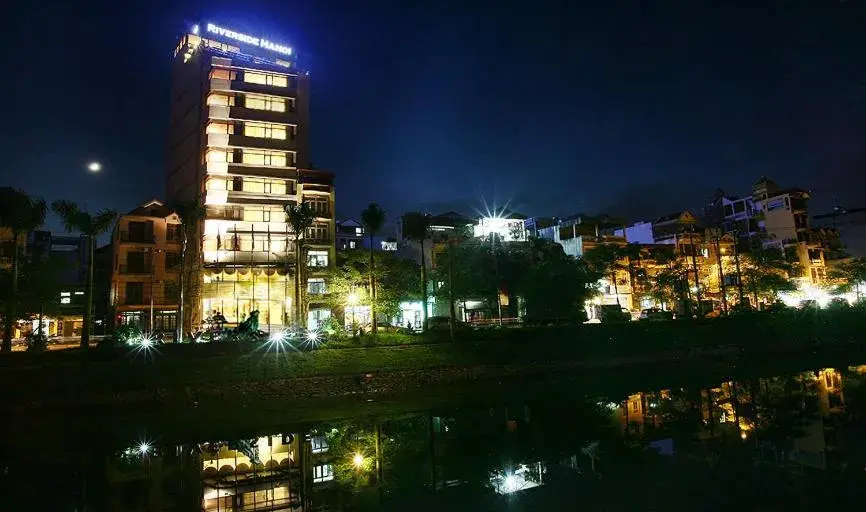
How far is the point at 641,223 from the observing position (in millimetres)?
79312

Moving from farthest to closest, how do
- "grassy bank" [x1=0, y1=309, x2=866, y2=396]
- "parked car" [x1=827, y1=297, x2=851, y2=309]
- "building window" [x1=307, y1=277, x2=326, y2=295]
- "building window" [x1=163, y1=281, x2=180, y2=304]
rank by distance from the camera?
"parked car" [x1=827, y1=297, x2=851, y2=309]
"building window" [x1=307, y1=277, x2=326, y2=295]
"building window" [x1=163, y1=281, x2=180, y2=304]
"grassy bank" [x1=0, y1=309, x2=866, y2=396]

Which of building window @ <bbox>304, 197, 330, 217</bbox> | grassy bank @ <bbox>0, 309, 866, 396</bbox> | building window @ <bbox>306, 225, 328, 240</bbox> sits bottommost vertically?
grassy bank @ <bbox>0, 309, 866, 396</bbox>

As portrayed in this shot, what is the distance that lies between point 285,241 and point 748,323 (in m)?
48.6

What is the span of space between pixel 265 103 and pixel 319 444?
50.0 meters

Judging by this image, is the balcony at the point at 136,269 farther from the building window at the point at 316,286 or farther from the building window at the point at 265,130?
the building window at the point at 265,130

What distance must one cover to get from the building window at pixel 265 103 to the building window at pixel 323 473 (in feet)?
170

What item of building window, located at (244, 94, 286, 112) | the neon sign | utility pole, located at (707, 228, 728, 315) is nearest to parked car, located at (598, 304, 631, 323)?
utility pole, located at (707, 228, 728, 315)

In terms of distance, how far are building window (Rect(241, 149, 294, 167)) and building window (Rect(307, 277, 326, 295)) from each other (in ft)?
47.0

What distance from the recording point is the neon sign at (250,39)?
64.1 m

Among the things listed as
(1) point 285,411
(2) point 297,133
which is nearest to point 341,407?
(1) point 285,411

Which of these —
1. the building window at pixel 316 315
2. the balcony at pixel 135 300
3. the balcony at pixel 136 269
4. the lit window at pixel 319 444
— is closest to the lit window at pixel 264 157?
the balcony at pixel 136 269

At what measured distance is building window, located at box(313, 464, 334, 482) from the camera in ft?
53.0

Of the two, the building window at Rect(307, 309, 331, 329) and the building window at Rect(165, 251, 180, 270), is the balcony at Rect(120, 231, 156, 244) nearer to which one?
the building window at Rect(165, 251, 180, 270)

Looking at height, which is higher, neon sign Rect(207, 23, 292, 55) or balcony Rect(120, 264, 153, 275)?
neon sign Rect(207, 23, 292, 55)
